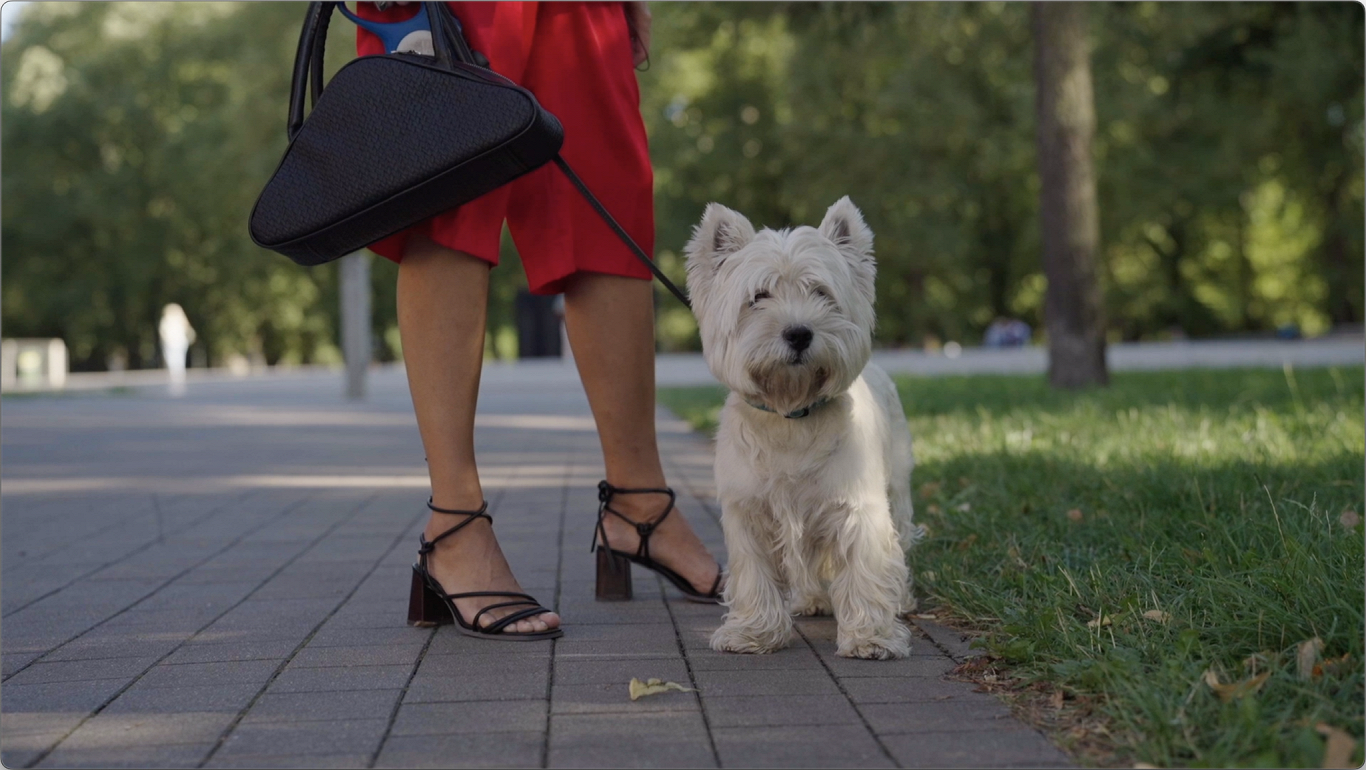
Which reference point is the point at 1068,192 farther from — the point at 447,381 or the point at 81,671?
the point at 81,671

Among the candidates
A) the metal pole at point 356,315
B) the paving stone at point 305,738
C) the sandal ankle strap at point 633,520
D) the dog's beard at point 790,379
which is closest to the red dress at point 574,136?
the sandal ankle strap at point 633,520

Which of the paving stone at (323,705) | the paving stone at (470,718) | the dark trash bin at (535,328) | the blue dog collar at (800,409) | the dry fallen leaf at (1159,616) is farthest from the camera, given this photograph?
the dark trash bin at (535,328)

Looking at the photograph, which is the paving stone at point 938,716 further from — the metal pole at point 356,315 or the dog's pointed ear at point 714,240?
the metal pole at point 356,315

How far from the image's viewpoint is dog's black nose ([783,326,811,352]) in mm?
3301

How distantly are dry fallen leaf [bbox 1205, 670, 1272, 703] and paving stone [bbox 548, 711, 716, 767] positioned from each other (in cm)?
99

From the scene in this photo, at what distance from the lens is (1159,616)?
3.18 metres

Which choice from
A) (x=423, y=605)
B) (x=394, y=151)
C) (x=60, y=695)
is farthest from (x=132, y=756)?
→ (x=394, y=151)

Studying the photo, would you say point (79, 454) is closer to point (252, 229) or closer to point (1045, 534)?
point (252, 229)

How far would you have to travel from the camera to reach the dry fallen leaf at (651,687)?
119 inches

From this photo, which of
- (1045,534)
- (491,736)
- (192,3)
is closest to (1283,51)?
(1045,534)

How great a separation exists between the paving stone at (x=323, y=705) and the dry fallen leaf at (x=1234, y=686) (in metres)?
1.70

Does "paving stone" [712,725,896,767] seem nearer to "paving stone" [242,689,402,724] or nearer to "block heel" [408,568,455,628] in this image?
"paving stone" [242,689,402,724]

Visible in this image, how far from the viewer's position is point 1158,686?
2676 millimetres

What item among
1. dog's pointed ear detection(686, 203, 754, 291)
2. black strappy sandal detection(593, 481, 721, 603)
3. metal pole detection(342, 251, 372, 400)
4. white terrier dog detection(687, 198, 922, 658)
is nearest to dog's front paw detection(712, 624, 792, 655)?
white terrier dog detection(687, 198, 922, 658)
